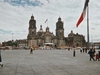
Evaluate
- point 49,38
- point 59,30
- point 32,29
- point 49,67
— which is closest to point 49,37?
point 49,38

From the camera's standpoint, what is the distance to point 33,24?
427 ft

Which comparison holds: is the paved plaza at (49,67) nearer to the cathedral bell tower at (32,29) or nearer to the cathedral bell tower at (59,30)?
the cathedral bell tower at (32,29)

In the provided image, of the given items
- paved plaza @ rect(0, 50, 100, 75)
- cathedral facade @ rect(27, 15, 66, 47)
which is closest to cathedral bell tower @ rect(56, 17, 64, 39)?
cathedral facade @ rect(27, 15, 66, 47)

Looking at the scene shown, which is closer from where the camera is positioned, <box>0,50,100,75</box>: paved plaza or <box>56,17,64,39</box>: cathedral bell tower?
<box>0,50,100,75</box>: paved plaza

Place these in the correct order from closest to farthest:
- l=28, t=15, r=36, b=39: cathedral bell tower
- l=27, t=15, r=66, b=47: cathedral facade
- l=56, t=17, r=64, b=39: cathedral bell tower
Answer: l=28, t=15, r=36, b=39: cathedral bell tower, l=27, t=15, r=66, b=47: cathedral facade, l=56, t=17, r=64, b=39: cathedral bell tower

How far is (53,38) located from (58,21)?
37.7ft

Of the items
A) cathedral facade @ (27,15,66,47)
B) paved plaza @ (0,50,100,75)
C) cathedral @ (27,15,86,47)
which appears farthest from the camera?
cathedral facade @ (27,15,66,47)

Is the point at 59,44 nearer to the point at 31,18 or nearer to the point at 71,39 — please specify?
the point at 71,39

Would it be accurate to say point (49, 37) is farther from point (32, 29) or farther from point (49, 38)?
point (32, 29)

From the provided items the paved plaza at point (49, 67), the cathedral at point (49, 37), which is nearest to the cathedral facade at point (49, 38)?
the cathedral at point (49, 37)

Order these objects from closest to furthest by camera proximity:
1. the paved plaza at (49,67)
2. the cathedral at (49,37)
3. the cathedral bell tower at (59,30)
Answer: the paved plaza at (49,67) < the cathedral at (49,37) < the cathedral bell tower at (59,30)

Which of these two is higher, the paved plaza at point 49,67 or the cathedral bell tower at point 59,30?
the cathedral bell tower at point 59,30

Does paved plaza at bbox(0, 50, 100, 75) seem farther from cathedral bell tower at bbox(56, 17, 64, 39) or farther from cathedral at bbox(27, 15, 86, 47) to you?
cathedral bell tower at bbox(56, 17, 64, 39)

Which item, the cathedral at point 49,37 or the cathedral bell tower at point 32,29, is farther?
the cathedral at point 49,37
